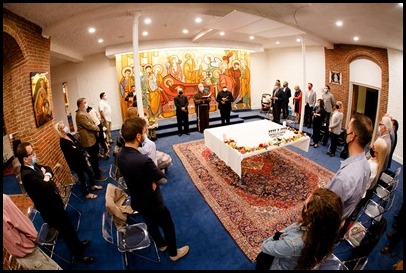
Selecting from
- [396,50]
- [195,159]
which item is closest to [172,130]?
[195,159]

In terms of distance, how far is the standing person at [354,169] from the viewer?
8.15ft

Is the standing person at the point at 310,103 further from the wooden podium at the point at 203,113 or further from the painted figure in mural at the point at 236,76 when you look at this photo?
the wooden podium at the point at 203,113

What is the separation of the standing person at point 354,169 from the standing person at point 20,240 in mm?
3545

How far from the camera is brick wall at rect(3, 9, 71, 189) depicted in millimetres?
4215

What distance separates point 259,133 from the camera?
20.8ft

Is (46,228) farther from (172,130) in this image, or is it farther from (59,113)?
(59,113)

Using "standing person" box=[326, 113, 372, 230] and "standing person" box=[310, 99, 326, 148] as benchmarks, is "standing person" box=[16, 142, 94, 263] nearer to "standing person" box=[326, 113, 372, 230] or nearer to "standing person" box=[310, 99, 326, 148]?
"standing person" box=[326, 113, 372, 230]

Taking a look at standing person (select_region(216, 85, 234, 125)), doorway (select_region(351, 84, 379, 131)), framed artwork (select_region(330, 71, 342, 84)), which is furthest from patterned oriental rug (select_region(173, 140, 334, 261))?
doorway (select_region(351, 84, 379, 131))

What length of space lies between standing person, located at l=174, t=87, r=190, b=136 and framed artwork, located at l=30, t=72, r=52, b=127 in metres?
4.12

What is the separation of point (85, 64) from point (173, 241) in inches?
359

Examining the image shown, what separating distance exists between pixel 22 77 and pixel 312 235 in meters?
5.43

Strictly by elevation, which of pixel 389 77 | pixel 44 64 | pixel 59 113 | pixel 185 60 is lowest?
pixel 59 113

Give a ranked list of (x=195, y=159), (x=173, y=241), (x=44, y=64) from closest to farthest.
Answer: (x=173, y=241), (x=44, y=64), (x=195, y=159)

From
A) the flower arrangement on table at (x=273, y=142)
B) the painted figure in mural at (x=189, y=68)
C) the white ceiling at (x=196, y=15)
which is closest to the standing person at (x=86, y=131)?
the white ceiling at (x=196, y=15)
